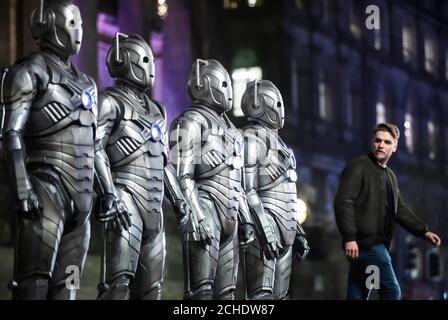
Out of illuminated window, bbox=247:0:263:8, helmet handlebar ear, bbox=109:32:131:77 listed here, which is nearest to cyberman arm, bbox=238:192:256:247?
helmet handlebar ear, bbox=109:32:131:77

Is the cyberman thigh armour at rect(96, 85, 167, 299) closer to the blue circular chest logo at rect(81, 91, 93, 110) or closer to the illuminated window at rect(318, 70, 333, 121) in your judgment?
the blue circular chest logo at rect(81, 91, 93, 110)

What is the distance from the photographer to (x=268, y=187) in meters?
9.58

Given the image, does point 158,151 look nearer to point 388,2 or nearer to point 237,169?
point 237,169

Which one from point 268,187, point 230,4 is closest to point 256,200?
point 268,187

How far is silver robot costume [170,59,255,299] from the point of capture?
28.3 feet

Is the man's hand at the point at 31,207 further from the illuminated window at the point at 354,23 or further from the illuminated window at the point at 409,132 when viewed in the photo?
the illuminated window at the point at 409,132

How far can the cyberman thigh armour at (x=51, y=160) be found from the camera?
7270 millimetres

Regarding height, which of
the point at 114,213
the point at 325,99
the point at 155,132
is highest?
the point at 325,99

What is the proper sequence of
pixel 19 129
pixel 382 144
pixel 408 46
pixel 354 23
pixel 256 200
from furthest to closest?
pixel 354 23, pixel 408 46, pixel 256 200, pixel 382 144, pixel 19 129

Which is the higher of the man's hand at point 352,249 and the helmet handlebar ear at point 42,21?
the helmet handlebar ear at point 42,21

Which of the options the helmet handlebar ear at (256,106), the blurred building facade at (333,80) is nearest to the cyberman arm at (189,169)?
the helmet handlebar ear at (256,106)

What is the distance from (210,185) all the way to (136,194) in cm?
93

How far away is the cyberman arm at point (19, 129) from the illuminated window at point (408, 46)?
8.22m

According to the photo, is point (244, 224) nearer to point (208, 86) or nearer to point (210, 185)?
point (210, 185)
